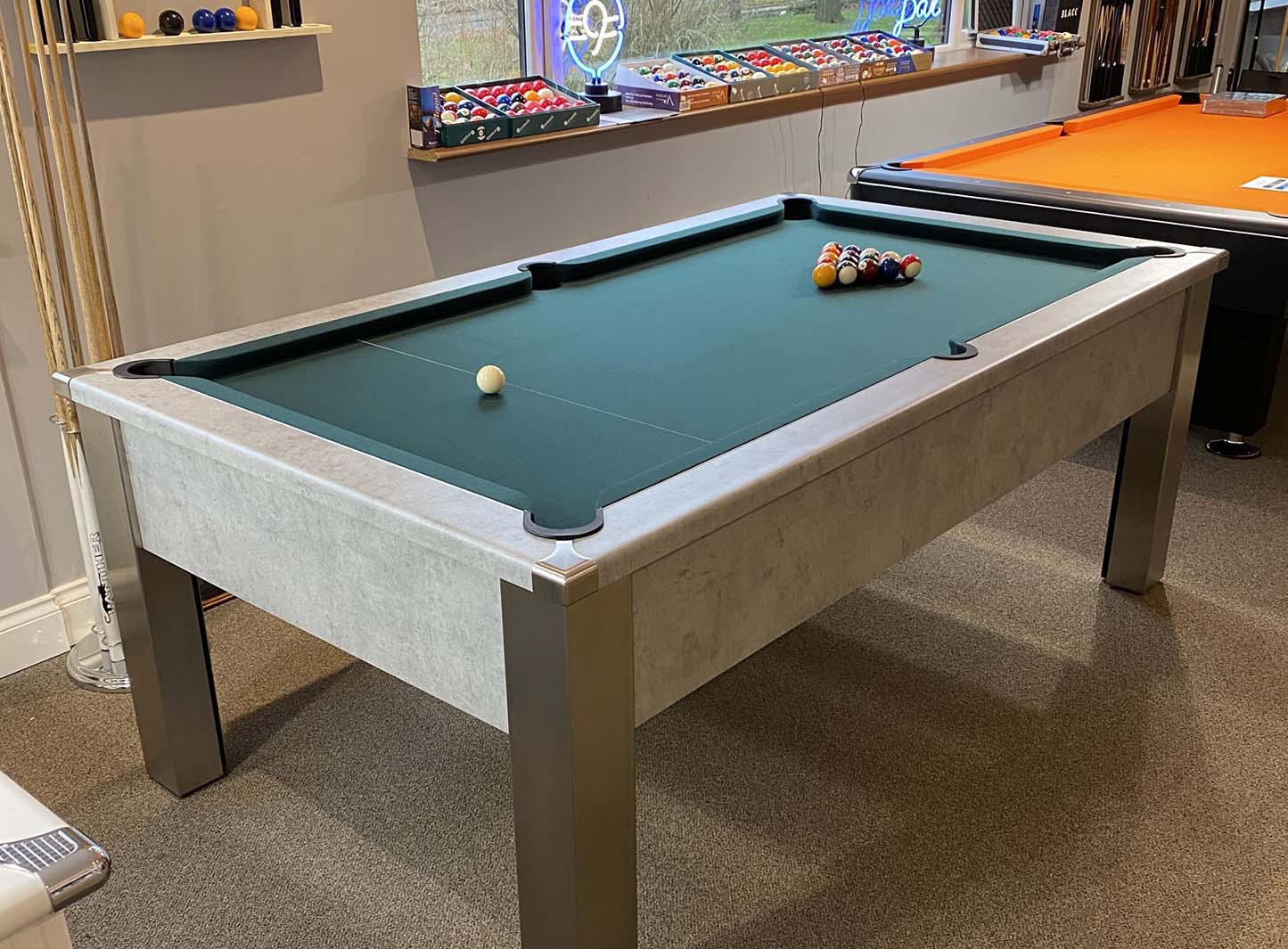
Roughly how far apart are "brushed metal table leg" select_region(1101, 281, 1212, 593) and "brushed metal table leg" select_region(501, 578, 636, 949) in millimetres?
1654

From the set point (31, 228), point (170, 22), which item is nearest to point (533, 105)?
point (170, 22)

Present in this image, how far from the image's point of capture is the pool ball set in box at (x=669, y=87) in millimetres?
3723

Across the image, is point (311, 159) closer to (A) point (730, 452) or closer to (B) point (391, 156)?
(B) point (391, 156)

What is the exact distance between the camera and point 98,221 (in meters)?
2.33

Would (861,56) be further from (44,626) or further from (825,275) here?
(44,626)

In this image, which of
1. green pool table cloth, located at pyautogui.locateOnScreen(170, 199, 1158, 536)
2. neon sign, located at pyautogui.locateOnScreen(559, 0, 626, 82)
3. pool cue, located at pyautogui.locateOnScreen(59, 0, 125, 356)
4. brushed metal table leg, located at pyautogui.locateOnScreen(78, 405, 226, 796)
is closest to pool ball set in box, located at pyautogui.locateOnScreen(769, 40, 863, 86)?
neon sign, located at pyautogui.locateOnScreen(559, 0, 626, 82)

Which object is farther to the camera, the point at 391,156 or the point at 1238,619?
the point at 391,156

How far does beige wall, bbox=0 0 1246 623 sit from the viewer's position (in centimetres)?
250

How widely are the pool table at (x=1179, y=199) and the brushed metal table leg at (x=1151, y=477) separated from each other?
0.47 metres

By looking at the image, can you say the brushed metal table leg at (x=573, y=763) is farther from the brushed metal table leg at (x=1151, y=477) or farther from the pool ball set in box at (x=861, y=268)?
the brushed metal table leg at (x=1151, y=477)

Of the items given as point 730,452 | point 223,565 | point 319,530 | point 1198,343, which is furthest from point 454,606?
point 1198,343

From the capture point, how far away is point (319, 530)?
1.57 m

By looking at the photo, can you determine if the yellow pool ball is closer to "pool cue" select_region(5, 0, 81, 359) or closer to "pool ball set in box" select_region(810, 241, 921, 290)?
"pool ball set in box" select_region(810, 241, 921, 290)

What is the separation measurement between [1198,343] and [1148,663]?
667mm
